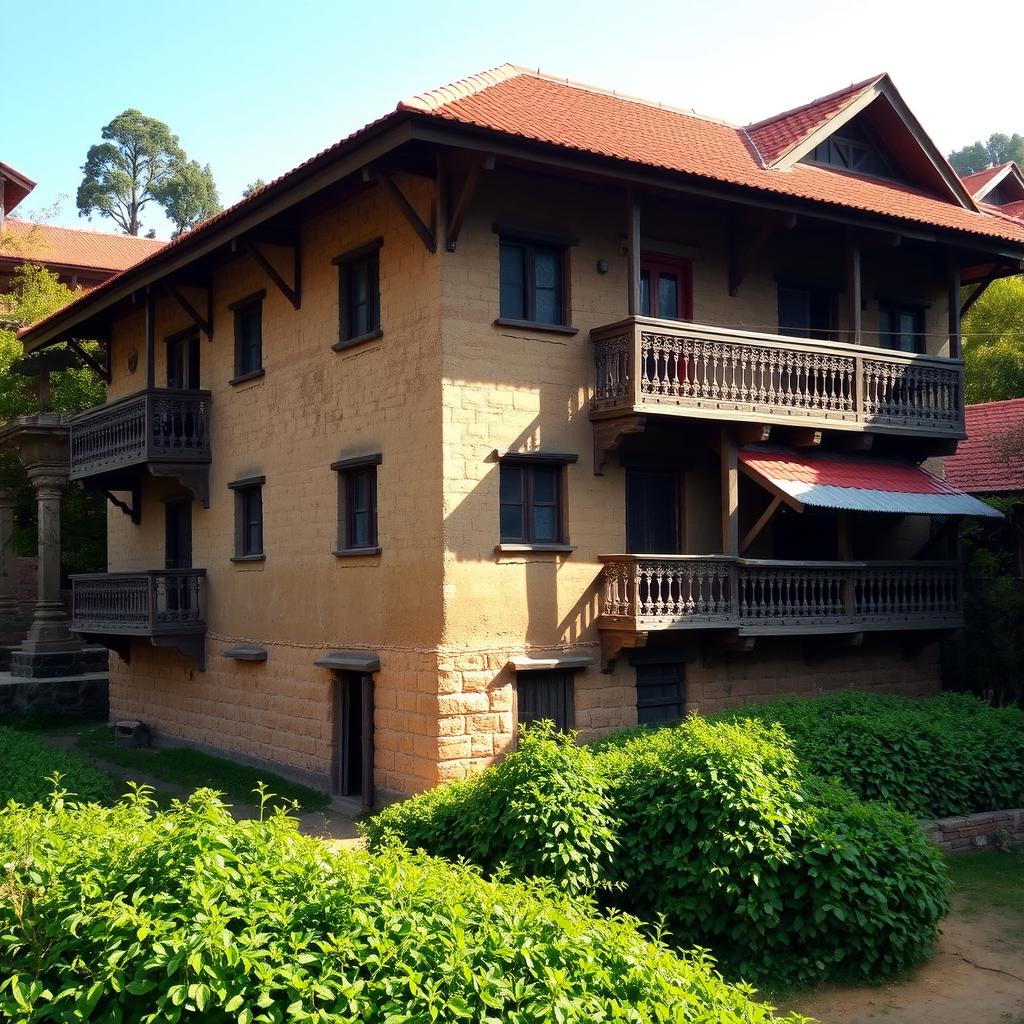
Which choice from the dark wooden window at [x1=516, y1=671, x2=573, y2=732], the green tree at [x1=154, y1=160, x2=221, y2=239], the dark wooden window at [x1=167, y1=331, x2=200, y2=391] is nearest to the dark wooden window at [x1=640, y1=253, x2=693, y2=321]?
the dark wooden window at [x1=516, y1=671, x2=573, y2=732]

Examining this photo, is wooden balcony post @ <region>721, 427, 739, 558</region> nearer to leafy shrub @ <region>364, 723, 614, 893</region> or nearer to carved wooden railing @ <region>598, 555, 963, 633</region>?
carved wooden railing @ <region>598, 555, 963, 633</region>

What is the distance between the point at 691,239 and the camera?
1873 cm

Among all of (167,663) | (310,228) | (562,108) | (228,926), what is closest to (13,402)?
(167,663)

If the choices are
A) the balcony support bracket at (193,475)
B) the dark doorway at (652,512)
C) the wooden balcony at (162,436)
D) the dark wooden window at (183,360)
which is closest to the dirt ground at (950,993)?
the dark doorway at (652,512)

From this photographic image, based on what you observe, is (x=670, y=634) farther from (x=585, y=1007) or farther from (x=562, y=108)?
(x=585, y=1007)

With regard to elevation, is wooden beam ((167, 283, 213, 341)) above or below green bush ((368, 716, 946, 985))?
above

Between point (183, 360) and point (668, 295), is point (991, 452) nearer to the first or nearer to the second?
point (668, 295)

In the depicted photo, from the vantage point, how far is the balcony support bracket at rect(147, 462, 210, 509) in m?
22.4

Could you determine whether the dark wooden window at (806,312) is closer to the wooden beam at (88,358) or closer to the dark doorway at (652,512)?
the dark doorway at (652,512)

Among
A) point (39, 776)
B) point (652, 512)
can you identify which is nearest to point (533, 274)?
point (652, 512)

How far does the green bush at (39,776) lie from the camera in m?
13.6

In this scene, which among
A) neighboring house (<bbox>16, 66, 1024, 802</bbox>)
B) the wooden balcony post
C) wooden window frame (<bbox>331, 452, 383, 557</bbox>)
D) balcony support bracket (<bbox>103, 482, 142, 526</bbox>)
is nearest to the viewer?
neighboring house (<bbox>16, 66, 1024, 802</bbox>)

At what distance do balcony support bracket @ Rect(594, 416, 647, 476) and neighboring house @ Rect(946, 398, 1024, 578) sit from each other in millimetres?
8548

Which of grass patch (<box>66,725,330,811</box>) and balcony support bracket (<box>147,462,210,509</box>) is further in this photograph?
balcony support bracket (<box>147,462,210,509</box>)
